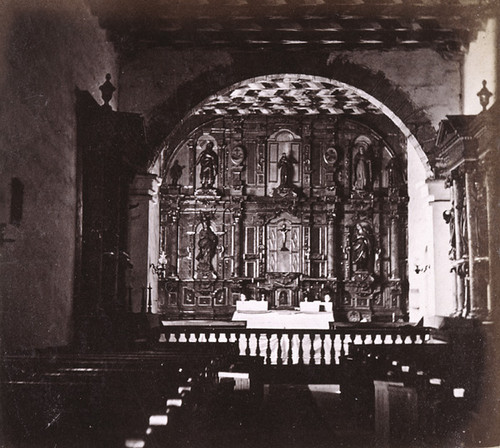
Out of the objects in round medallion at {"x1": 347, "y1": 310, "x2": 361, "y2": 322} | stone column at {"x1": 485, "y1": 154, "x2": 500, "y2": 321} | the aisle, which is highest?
stone column at {"x1": 485, "y1": 154, "x2": 500, "y2": 321}

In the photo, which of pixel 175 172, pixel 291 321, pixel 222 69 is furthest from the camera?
pixel 175 172

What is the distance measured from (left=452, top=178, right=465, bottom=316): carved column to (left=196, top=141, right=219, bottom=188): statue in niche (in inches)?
367

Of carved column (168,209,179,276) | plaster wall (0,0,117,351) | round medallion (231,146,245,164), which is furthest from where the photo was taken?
round medallion (231,146,245,164)

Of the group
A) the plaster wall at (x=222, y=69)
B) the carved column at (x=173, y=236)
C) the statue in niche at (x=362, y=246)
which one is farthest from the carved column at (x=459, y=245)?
the carved column at (x=173, y=236)

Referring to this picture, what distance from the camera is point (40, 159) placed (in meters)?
7.09

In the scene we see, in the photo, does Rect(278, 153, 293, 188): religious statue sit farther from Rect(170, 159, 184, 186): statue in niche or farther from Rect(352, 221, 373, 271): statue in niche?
Rect(170, 159, 184, 186): statue in niche

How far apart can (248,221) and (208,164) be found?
184 cm

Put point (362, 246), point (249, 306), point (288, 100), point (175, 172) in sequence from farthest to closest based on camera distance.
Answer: point (175, 172) < point (362, 246) < point (288, 100) < point (249, 306)

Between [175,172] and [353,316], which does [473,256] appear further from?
[175,172]

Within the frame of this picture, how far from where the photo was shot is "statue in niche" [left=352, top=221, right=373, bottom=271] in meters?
17.2

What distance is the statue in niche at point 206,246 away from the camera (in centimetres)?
1722

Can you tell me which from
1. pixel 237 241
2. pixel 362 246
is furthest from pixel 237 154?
pixel 362 246

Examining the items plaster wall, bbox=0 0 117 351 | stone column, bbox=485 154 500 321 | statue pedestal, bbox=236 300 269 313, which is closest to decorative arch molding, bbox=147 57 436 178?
plaster wall, bbox=0 0 117 351

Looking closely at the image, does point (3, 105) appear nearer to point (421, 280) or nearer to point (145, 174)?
point (145, 174)
